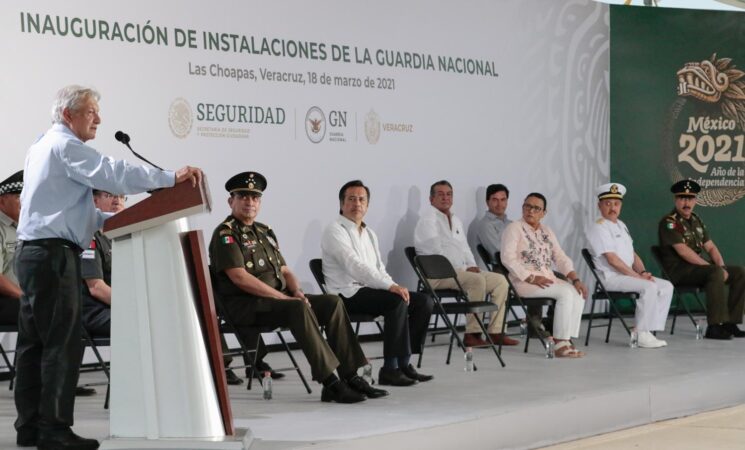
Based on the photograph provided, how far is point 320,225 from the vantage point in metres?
8.59

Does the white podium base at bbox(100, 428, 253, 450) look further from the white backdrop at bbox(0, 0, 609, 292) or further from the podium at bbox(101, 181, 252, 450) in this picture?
the white backdrop at bbox(0, 0, 609, 292)

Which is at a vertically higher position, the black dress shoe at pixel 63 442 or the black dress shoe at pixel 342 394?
the black dress shoe at pixel 63 442

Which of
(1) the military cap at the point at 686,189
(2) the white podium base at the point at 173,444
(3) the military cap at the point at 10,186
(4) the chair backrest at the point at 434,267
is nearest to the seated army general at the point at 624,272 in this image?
(1) the military cap at the point at 686,189

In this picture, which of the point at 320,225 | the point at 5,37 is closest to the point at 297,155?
the point at 320,225

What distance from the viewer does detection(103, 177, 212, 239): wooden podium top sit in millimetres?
4012

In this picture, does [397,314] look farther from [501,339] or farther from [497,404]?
[501,339]

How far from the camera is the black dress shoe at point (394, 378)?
647 cm

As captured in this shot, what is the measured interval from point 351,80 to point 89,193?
4642mm

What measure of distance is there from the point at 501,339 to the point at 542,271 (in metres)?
0.57

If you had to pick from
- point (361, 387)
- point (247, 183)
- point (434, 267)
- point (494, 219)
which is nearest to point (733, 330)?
point (494, 219)

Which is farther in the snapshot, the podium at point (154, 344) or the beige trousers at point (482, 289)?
the beige trousers at point (482, 289)

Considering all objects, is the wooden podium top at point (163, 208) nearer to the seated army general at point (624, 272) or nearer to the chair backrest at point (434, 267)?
the chair backrest at point (434, 267)

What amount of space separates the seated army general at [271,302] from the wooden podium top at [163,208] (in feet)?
5.93

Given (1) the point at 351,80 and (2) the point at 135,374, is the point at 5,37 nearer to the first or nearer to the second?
(1) the point at 351,80
